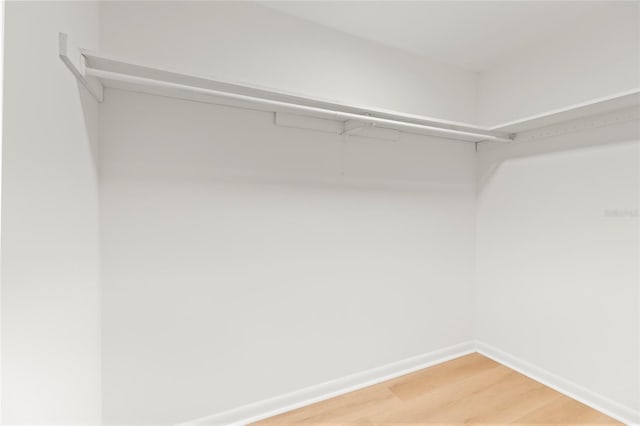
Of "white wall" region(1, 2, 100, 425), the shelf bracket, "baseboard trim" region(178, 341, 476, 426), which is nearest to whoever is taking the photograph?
"white wall" region(1, 2, 100, 425)

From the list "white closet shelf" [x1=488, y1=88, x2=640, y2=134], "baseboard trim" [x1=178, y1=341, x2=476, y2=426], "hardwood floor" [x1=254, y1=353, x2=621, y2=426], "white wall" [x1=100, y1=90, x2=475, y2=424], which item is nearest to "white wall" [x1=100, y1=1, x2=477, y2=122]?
"white wall" [x1=100, y1=90, x2=475, y2=424]

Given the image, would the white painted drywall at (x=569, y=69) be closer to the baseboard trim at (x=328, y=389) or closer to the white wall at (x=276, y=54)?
the white wall at (x=276, y=54)

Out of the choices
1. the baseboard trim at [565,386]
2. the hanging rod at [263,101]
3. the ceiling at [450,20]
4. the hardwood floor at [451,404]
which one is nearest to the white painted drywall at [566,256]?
the baseboard trim at [565,386]

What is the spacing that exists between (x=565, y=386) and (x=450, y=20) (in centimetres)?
253

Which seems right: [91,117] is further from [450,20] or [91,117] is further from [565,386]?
[565,386]

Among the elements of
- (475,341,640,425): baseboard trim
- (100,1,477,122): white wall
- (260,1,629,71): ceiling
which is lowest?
(475,341,640,425): baseboard trim

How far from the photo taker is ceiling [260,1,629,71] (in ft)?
5.73

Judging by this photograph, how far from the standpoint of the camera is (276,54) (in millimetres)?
1775

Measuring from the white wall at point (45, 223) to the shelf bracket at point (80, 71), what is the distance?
23 mm

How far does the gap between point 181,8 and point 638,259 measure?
2.86m

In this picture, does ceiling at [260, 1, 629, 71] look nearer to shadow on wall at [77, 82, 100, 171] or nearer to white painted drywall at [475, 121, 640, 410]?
white painted drywall at [475, 121, 640, 410]

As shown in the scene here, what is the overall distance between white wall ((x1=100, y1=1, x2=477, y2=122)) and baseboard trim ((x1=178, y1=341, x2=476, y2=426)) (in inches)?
70.5

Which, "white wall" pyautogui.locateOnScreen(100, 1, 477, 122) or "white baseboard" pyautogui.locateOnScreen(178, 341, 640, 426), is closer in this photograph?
"white wall" pyautogui.locateOnScreen(100, 1, 477, 122)

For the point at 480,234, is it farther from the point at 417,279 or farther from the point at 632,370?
the point at 632,370
